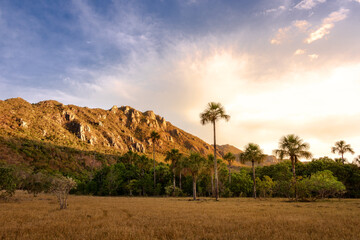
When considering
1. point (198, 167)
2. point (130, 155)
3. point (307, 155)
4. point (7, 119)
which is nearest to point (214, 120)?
point (198, 167)

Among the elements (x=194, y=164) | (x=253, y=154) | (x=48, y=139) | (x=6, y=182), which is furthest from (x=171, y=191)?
(x=48, y=139)

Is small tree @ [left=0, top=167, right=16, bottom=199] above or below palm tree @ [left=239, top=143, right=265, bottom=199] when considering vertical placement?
below

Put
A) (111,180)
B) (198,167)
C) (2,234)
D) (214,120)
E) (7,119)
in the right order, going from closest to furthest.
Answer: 1. (2,234)
2. (214,120)
3. (198,167)
4. (111,180)
5. (7,119)

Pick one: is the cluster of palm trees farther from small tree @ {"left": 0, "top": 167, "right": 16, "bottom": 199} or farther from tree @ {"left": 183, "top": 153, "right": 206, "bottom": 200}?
small tree @ {"left": 0, "top": 167, "right": 16, "bottom": 199}

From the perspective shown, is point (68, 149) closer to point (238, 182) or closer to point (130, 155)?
point (130, 155)

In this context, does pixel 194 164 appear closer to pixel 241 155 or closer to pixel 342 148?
pixel 241 155

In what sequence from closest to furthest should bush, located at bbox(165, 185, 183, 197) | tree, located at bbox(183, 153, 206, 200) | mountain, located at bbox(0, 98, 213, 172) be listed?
tree, located at bbox(183, 153, 206, 200)
bush, located at bbox(165, 185, 183, 197)
mountain, located at bbox(0, 98, 213, 172)

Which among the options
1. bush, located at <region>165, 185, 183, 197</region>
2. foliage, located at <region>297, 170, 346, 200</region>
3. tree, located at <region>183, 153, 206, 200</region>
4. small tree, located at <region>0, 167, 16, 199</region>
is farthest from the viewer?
bush, located at <region>165, 185, 183, 197</region>

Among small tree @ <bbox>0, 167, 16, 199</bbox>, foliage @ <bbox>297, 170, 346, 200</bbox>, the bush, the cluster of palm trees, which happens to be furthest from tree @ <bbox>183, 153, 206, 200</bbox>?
small tree @ <bbox>0, 167, 16, 199</bbox>

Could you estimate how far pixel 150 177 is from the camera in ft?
220

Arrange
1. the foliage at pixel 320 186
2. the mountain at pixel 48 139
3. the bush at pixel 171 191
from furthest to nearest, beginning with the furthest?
the mountain at pixel 48 139
the bush at pixel 171 191
the foliage at pixel 320 186

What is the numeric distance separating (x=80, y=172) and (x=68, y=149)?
2262 cm

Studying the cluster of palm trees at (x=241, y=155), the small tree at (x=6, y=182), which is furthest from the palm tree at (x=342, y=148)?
the small tree at (x=6, y=182)

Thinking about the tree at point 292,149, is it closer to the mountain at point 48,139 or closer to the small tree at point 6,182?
the mountain at point 48,139
